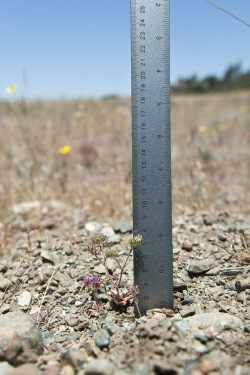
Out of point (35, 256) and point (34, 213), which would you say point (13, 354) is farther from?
point (34, 213)

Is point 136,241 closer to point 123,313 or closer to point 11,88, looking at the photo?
point 123,313

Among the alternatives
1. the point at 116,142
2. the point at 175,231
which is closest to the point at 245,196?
the point at 175,231

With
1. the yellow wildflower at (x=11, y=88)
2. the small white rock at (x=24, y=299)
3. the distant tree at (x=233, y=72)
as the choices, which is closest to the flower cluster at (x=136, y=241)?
the small white rock at (x=24, y=299)

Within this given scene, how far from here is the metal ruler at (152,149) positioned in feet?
5.20

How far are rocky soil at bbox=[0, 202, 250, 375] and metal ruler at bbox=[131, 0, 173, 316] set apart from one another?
220mm

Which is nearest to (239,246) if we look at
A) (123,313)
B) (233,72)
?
(123,313)

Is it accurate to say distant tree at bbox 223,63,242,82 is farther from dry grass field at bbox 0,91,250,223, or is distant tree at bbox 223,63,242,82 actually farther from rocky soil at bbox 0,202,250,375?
rocky soil at bbox 0,202,250,375

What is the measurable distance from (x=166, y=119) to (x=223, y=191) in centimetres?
291

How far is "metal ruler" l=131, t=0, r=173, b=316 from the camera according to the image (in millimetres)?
1585

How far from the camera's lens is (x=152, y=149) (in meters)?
1.60

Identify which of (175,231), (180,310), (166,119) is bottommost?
(180,310)

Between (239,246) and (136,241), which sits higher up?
(136,241)

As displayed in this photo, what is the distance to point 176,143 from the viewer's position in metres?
7.52

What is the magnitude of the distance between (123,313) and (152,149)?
3.24ft
